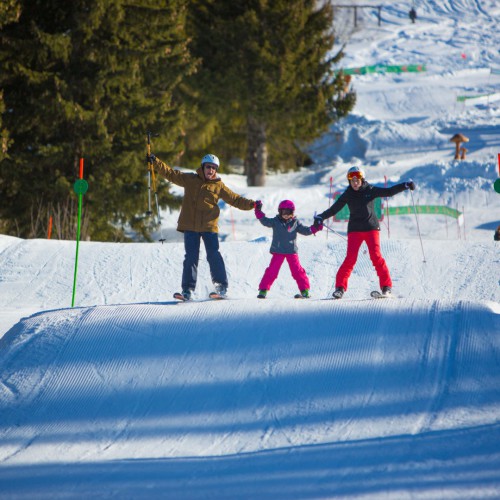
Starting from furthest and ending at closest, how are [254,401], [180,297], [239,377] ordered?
1. [180,297]
2. [239,377]
3. [254,401]

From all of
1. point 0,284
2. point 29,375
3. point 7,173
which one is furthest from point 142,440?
point 7,173

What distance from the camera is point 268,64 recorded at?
25531 mm

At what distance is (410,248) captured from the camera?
1247cm

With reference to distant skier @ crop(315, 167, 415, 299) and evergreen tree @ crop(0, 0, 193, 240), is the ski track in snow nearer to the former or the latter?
distant skier @ crop(315, 167, 415, 299)

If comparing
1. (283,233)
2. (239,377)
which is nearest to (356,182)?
(283,233)

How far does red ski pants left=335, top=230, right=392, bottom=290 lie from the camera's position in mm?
8375

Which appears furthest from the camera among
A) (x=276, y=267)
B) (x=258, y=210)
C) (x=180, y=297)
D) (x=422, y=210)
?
(x=422, y=210)

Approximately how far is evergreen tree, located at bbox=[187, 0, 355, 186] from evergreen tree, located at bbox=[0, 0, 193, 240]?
722cm

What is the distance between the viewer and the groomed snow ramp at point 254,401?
4684mm

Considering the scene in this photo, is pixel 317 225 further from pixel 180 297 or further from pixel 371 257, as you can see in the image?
pixel 180 297

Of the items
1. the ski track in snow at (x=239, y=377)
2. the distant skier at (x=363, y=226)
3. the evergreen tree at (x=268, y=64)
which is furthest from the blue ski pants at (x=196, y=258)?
the evergreen tree at (x=268, y=64)

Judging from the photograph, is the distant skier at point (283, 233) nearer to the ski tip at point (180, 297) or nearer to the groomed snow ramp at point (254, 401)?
the ski tip at point (180, 297)

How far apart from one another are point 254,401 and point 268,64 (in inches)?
837

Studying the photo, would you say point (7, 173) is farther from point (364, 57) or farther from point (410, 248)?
point (364, 57)
